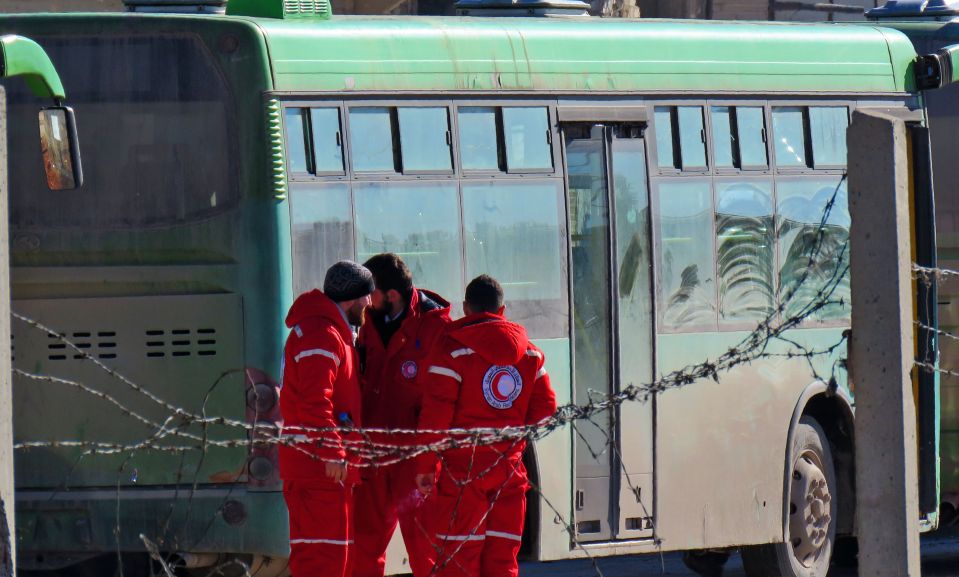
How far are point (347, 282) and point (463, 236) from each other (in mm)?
1538

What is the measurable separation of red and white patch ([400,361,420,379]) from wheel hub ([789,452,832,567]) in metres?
3.42

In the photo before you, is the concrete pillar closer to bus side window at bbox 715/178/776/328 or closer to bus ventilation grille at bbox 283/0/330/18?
bus ventilation grille at bbox 283/0/330/18

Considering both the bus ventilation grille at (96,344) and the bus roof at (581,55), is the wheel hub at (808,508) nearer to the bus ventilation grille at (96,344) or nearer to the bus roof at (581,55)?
the bus roof at (581,55)

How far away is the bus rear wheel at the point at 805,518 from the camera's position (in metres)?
11.7

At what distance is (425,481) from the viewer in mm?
8727

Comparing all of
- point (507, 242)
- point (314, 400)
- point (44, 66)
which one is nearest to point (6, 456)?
point (314, 400)

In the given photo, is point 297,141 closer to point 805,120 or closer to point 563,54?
point 563,54

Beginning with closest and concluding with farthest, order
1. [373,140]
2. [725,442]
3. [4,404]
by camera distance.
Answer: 1. [4,404]
2. [373,140]
3. [725,442]

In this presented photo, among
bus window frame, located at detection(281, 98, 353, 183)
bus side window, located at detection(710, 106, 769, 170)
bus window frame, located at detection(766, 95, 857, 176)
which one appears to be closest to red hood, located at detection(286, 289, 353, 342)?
bus window frame, located at detection(281, 98, 353, 183)

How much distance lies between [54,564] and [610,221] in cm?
315

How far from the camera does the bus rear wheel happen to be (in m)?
11.7

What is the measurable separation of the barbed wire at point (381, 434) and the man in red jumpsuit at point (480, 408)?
63 mm

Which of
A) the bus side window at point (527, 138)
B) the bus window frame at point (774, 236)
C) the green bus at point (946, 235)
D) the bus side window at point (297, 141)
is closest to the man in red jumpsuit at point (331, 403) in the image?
the bus side window at point (297, 141)

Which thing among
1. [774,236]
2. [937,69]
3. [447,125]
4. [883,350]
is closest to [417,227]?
[447,125]
